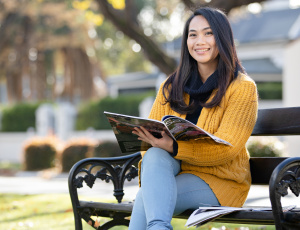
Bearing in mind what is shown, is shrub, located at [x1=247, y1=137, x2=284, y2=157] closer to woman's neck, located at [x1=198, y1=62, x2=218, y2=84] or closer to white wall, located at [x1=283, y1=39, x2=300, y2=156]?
white wall, located at [x1=283, y1=39, x2=300, y2=156]

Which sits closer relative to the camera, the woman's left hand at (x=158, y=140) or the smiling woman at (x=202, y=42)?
the woman's left hand at (x=158, y=140)

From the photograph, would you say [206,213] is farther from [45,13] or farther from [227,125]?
Result: [45,13]

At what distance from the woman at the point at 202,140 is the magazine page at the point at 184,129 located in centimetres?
13

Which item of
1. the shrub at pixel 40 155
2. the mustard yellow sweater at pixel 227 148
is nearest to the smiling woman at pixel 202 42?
the mustard yellow sweater at pixel 227 148

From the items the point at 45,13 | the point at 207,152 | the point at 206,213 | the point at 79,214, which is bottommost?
the point at 79,214

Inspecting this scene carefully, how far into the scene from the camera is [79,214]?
3629 millimetres

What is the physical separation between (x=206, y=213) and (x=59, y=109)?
17.9 meters

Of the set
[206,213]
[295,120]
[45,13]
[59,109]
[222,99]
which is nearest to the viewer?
[206,213]

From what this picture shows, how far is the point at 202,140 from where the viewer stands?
3184 mm

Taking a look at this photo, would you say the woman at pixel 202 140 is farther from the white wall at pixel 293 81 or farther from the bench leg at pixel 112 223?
the white wall at pixel 293 81

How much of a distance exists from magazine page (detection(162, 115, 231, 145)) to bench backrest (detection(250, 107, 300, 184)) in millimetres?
786

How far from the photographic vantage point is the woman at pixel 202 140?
2.97m

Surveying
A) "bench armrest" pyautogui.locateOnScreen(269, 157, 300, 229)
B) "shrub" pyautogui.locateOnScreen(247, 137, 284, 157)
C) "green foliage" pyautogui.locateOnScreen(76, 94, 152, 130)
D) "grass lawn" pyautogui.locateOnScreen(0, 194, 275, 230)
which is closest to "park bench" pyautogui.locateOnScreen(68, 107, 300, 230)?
"bench armrest" pyautogui.locateOnScreen(269, 157, 300, 229)

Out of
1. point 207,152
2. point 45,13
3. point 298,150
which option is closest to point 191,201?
point 207,152
